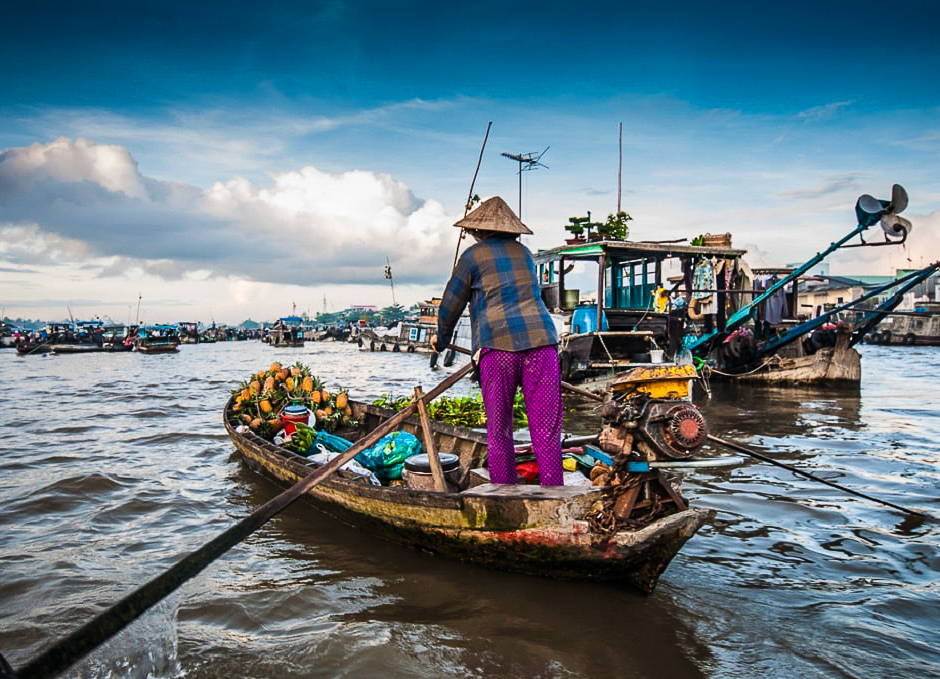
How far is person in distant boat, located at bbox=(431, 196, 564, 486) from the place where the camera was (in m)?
3.61

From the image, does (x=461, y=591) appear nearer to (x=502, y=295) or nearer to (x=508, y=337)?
(x=508, y=337)

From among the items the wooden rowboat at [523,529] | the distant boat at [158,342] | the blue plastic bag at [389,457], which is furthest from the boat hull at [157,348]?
the wooden rowboat at [523,529]

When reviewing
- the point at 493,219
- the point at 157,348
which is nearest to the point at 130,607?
the point at 493,219

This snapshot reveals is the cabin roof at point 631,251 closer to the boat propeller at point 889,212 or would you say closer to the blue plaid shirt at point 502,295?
the boat propeller at point 889,212

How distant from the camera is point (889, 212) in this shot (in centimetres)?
1059

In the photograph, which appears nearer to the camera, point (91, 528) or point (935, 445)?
point (91, 528)

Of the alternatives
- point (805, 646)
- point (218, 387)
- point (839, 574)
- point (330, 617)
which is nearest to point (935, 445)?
point (839, 574)

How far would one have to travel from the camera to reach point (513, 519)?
11.1ft

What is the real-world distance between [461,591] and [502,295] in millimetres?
1835

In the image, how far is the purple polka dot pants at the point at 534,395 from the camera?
11.8ft

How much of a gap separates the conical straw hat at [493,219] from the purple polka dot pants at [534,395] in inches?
30.0

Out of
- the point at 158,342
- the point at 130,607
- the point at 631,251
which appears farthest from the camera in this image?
the point at 158,342

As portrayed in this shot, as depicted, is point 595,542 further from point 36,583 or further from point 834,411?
point 834,411

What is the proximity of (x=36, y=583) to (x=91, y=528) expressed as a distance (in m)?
1.20
